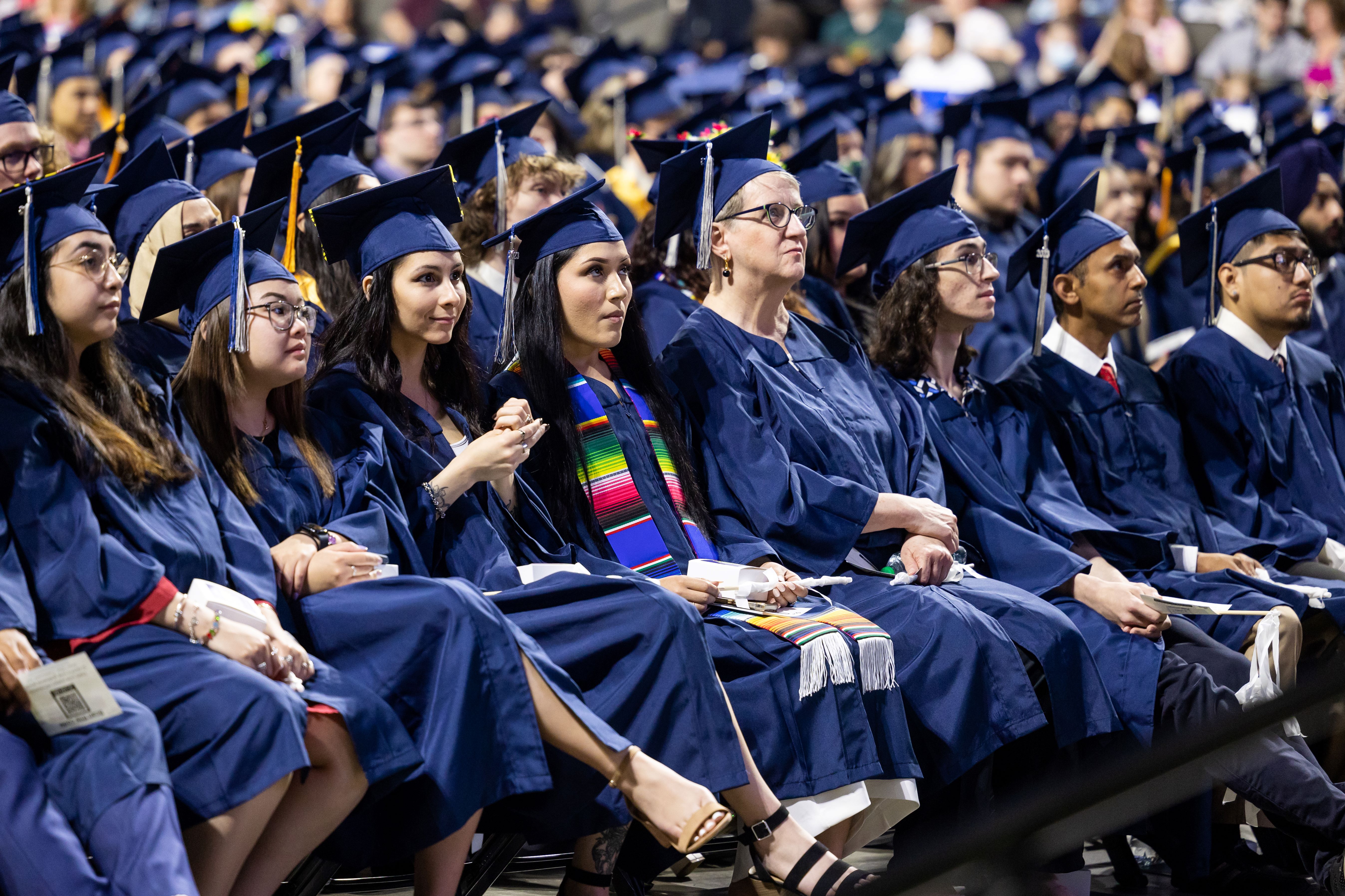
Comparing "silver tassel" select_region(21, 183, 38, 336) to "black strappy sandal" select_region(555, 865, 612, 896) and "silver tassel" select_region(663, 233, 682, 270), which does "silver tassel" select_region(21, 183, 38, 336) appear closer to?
"black strappy sandal" select_region(555, 865, 612, 896)

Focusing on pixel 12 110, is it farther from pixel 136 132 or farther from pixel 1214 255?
pixel 1214 255

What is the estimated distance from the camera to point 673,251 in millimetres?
4609

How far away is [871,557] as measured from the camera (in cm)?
396

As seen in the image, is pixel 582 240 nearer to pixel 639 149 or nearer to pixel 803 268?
pixel 803 268

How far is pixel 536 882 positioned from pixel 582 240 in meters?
1.55

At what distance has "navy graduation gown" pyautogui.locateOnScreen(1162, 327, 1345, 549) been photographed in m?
4.65

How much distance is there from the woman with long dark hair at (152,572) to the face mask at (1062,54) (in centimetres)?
856

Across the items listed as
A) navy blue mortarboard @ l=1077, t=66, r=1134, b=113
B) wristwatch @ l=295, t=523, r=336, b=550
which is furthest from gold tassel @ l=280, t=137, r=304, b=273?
navy blue mortarboard @ l=1077, t=66, r=1134, b=113

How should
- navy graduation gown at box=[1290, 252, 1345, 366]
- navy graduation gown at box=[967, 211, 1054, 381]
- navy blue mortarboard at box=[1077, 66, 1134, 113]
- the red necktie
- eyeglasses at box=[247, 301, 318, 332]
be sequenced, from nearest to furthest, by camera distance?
eyeglasses at box=[247, 301, 318, 332], the red necktie, navy graduation gown at box=[967, 211, 1054, 381], navy graduation gown at box=[1290, 252, 1345, 366], navy blue mortarboard at box=[1077, 66, 1134, 113]

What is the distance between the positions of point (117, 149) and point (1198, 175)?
439 centimetres

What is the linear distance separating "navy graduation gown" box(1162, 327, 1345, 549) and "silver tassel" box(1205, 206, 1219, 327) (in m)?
0.14

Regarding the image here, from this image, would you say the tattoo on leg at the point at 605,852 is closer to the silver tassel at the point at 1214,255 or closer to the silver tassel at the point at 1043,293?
the silver tassel at the point at 1043,293

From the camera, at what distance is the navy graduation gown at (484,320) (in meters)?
4.42

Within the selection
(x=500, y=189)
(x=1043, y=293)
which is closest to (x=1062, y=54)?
(x=1043, y=293)
